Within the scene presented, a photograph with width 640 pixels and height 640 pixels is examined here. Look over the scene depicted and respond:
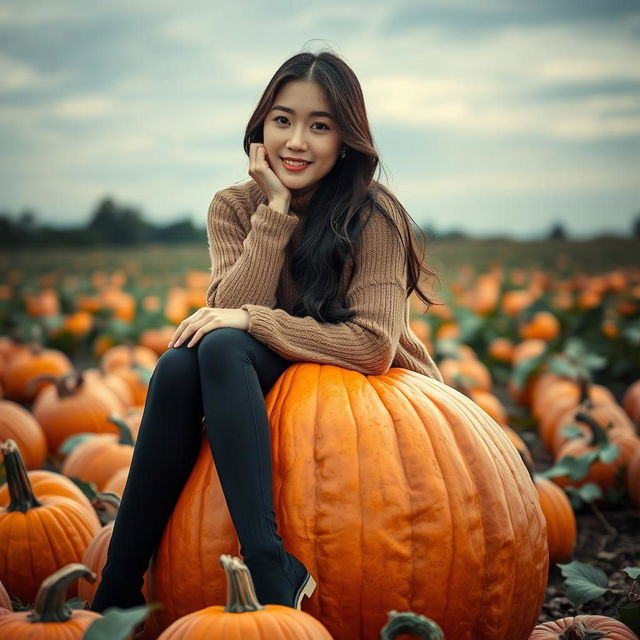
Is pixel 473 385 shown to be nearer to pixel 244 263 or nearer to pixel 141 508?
pixel 244 263

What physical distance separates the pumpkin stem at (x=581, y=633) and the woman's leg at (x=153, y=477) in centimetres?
119

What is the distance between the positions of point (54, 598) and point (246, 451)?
60 centimetres

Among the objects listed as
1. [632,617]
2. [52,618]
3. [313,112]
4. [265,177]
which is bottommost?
[632,617]

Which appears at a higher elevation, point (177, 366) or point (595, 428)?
point (177, 366)

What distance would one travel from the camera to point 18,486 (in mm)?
2850

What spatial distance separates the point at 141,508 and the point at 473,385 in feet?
13.9

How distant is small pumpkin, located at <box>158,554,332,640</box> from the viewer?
1803 millimetres

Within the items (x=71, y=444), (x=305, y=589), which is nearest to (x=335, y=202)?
(x=305, y=589)

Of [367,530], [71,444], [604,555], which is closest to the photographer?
[367,530]

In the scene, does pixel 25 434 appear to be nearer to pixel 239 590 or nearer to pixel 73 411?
pixel 73 411

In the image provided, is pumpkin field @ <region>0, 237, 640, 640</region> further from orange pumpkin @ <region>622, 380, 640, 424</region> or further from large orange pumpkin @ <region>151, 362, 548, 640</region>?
orange pumpkin @ <region>622, 380, 640, 424</region>

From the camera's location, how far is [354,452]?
2.27 meters

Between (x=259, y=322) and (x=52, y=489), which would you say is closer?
(x=259, y=322)

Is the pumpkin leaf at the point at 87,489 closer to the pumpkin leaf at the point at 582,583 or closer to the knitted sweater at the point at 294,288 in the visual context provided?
the knitted sweater at the point at 294,288
